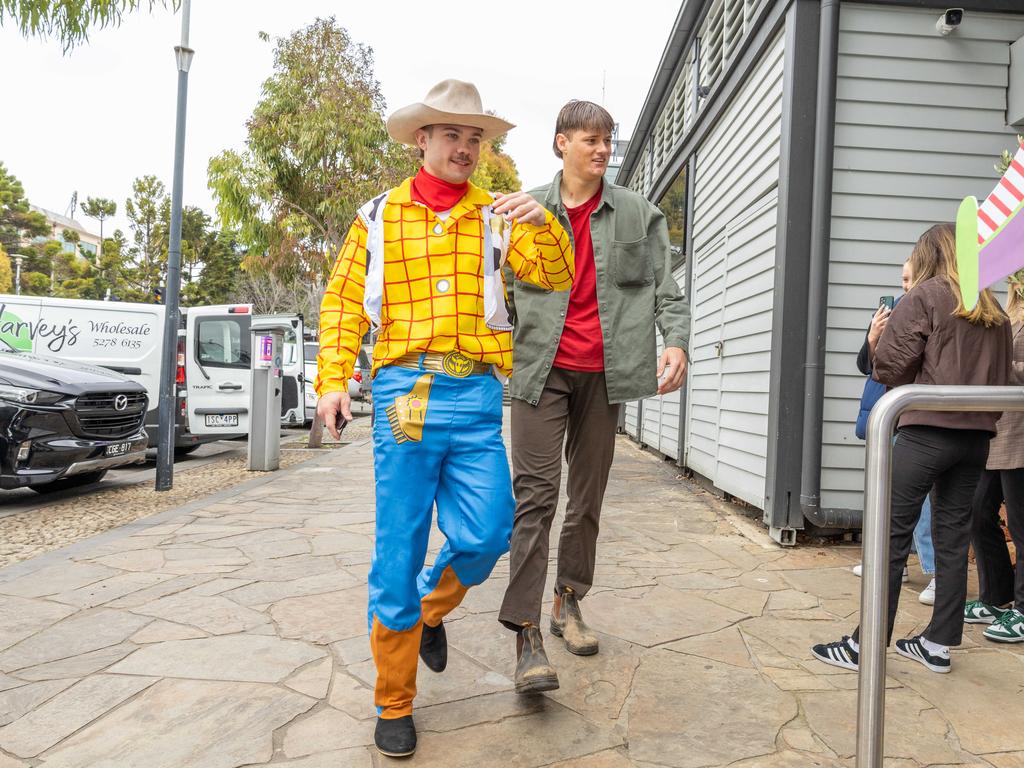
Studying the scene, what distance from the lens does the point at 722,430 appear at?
22.2 ft

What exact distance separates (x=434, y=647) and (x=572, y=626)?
65 centimetres

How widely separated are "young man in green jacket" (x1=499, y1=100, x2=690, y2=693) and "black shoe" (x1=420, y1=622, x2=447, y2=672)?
1.12 feet

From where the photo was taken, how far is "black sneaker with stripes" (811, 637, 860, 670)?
3021 millimetres

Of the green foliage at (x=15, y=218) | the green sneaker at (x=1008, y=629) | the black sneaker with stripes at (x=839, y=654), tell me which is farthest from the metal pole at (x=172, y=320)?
the green foliage at (x=15, y=218)

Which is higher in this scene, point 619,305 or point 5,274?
point 5,274

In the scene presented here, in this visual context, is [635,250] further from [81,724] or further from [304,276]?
[304,276]

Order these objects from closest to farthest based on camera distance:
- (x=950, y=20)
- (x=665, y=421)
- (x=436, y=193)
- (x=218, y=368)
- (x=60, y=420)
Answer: (x=436, y=193) < (x=950, y=20) < (x=60, y=420) < (x=665, y=421) < (x=218, y=368)

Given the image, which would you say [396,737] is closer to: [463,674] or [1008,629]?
[463,674]

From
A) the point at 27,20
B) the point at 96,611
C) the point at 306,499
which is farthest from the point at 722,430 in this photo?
the point at 27,20

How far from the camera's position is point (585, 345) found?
292 cm

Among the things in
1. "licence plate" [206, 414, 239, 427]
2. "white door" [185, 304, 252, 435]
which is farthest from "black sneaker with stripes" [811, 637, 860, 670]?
"licence plate" [206, 414, 239, 427]

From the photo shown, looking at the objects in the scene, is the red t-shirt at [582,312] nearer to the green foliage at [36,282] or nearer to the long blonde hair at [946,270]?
the long blonde hair at [946,270]

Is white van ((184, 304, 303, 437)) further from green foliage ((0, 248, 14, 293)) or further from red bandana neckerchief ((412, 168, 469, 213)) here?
green foliage ((0, 248, 14, 293))

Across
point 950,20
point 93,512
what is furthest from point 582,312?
point 93,512
